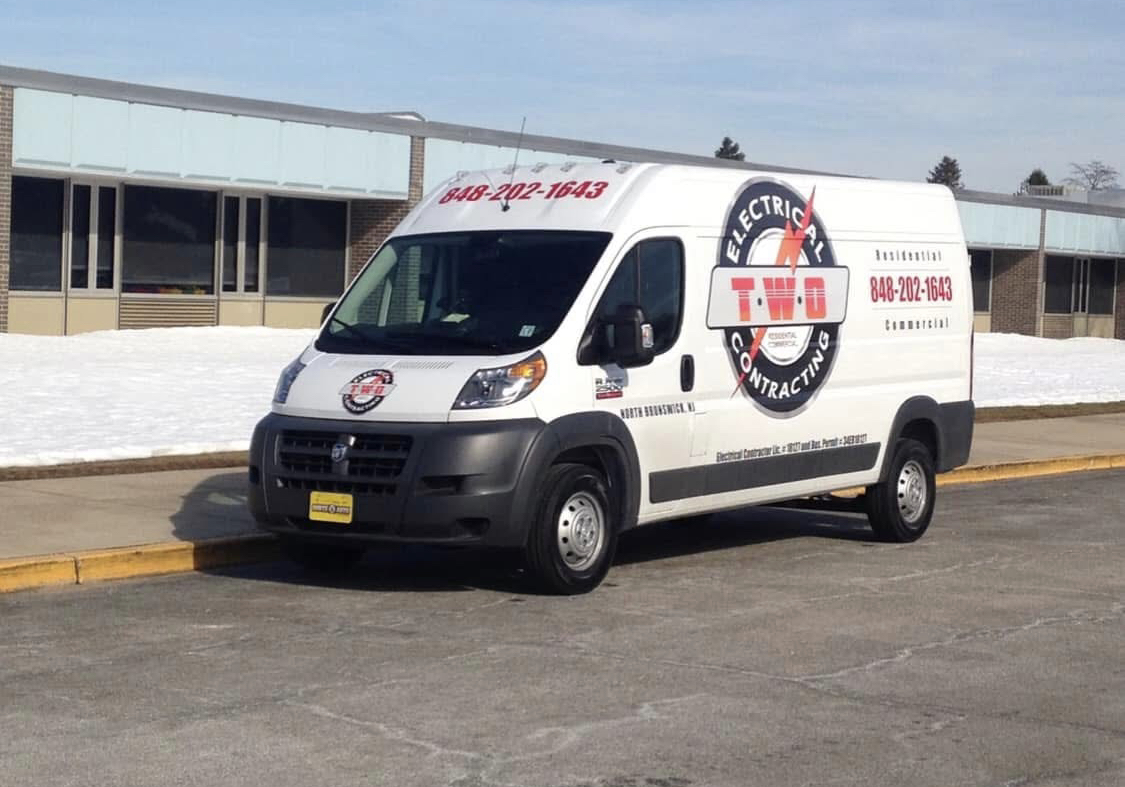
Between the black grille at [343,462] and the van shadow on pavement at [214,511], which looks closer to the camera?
the black grille at [343,462]

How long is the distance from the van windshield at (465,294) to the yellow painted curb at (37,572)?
77.0 inches

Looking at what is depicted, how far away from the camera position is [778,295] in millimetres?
11242

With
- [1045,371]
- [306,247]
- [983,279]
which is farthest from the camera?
[983,279]

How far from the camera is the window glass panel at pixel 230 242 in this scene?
106 feet

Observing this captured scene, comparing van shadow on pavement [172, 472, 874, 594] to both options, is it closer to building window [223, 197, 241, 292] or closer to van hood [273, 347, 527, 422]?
van hood [273, 347, 527, 422]

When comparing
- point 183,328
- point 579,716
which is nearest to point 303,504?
point 579,716

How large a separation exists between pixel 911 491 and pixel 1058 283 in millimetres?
43651

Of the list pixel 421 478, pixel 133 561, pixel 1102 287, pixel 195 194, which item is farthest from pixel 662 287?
pixel 1102 287

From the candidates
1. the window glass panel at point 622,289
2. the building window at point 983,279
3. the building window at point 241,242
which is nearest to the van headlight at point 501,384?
the window glass panel at point 622,289

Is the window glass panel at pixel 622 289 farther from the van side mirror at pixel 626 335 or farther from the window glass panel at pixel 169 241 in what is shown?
the window glass panel at pixel 169 241

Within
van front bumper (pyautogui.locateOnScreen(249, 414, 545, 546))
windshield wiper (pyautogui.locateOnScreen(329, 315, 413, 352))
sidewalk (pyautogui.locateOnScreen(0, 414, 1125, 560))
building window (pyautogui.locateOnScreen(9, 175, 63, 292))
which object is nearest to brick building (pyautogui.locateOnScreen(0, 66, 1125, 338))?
building window (pyautogui.locateOnScreen(9, 175, 63, 292))

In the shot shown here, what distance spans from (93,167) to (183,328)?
3.92 meters

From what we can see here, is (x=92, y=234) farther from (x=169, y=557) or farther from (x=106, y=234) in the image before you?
(x=169, y=557)

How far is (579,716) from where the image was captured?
6.99 metres
